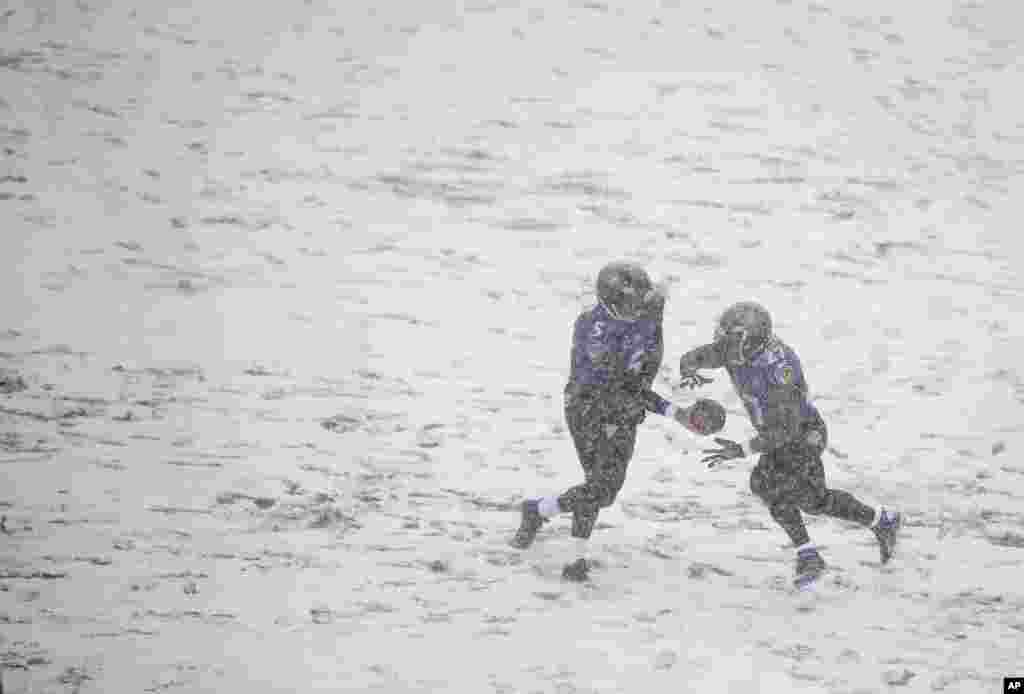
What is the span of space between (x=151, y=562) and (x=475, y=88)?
11.0 metres

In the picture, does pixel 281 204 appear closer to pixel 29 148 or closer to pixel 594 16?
pixel 29 148

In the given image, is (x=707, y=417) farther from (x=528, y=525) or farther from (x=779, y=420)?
(x=528, y=525)

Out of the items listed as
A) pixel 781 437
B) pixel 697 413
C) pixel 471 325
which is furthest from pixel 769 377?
pixel 471 325

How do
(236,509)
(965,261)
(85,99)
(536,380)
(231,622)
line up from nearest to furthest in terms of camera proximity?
(231,622), (236,509), (536,380), (965,261), (85,99)

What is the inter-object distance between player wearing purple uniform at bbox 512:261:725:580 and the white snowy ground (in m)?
0.54

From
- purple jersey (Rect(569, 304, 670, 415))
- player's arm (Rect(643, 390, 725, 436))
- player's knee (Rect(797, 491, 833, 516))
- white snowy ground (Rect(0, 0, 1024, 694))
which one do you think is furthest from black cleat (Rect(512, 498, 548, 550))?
player's knee (Rect(797, 491, 833, 516))

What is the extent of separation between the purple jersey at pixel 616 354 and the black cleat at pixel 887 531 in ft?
4.87

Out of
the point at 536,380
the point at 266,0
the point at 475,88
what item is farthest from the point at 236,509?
the point at 266,0

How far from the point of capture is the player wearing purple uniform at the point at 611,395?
620 centimetres

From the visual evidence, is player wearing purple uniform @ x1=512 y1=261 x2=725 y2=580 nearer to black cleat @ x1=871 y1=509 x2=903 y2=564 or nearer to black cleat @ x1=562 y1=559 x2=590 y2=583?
black cleat @ x1=562 y1=559 x2=590 y2=583

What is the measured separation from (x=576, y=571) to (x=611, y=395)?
1031 mm

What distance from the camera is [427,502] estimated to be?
23.7 feet

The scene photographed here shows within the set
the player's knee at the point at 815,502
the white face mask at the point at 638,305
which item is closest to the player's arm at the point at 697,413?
the white face mask at the point at 638,305

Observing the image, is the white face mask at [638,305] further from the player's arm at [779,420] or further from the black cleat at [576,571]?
the black cleat at [576,571]
